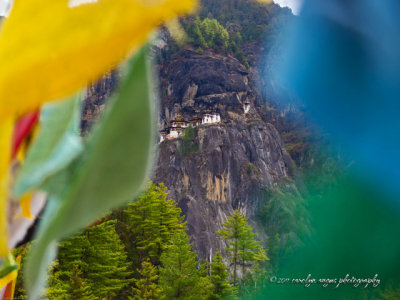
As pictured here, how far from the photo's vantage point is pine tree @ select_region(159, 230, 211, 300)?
299 centimetres

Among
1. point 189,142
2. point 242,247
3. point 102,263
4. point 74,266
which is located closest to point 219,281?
point 242,247

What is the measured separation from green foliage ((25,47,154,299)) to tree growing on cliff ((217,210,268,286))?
3.36m

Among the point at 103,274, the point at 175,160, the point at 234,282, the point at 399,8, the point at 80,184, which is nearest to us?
the point at 80,184

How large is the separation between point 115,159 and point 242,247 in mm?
3520

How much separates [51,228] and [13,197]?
0.7 inches

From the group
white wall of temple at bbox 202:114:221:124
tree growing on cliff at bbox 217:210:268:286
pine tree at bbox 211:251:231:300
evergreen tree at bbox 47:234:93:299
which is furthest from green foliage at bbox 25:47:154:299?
white wall of temple at bbox 202:114:221:124

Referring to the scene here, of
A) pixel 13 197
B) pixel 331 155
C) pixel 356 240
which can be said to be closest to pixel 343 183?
pixel 356 240

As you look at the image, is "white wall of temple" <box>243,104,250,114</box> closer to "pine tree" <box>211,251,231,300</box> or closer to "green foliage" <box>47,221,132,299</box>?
"pine tree" <box>211,251,231,300</box>

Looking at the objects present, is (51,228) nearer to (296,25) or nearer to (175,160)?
(296,25)

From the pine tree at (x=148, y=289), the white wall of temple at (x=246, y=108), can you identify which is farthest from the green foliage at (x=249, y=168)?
the pine tree at (x=148, y=289)

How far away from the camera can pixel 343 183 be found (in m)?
0.78

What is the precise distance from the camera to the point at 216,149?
645 centimetres

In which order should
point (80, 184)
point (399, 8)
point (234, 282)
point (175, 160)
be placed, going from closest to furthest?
point (80, 184) → point (399, 8) → point (234, 282) → point (175, 160)

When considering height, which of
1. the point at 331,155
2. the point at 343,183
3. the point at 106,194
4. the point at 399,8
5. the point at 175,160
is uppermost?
the point at 175,160
